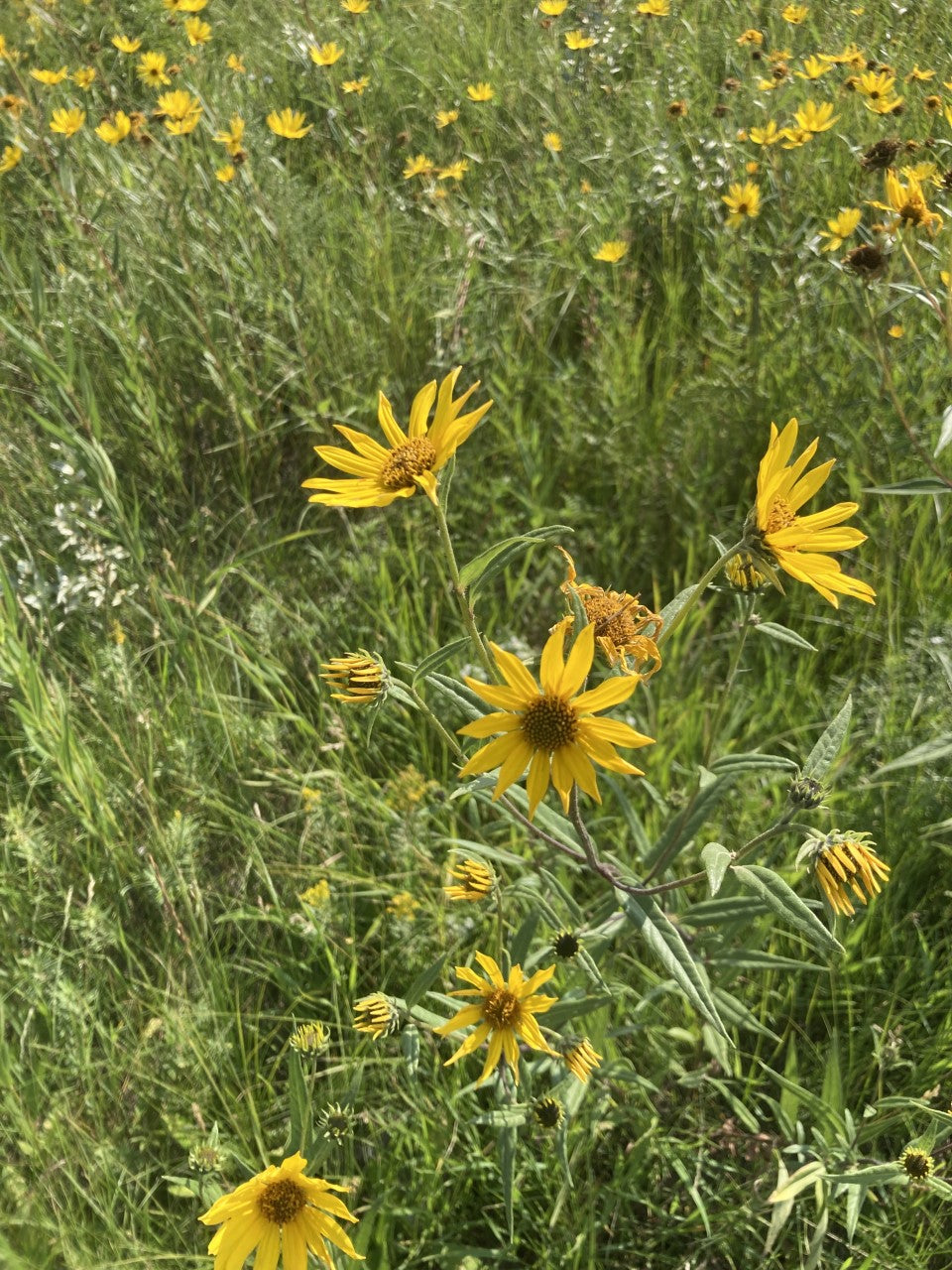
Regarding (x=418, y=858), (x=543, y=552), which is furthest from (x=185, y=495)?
(x=418, y=858)

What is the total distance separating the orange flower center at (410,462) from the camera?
1039 millimetres

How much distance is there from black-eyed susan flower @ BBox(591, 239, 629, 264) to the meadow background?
13 cm

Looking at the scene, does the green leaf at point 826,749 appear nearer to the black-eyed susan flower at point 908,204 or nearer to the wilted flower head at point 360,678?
the wilted flower head at point 360,678

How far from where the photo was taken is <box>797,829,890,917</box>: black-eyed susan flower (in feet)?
3.06

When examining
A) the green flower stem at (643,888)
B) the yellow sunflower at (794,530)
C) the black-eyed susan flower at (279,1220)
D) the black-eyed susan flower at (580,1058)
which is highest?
the yellow sunflower at (794,530)

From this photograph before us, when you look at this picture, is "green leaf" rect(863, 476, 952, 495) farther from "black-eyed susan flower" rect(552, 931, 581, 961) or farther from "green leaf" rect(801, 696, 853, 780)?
"black-eyed susan flower" rect(552, 931, 581, 961)

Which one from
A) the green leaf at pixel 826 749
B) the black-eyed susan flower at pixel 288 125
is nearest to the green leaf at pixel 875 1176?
the green leaf at pixel 826 749

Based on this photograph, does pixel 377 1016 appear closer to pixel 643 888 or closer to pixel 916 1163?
pixel 643 888

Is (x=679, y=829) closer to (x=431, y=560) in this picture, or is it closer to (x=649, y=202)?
(x=431, y=560)

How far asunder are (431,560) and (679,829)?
3.93 ft

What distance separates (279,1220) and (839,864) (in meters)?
0.80

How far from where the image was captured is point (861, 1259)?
4.28 feet

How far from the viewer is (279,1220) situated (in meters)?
1.03

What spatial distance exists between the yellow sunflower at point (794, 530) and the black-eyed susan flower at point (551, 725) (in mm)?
244
